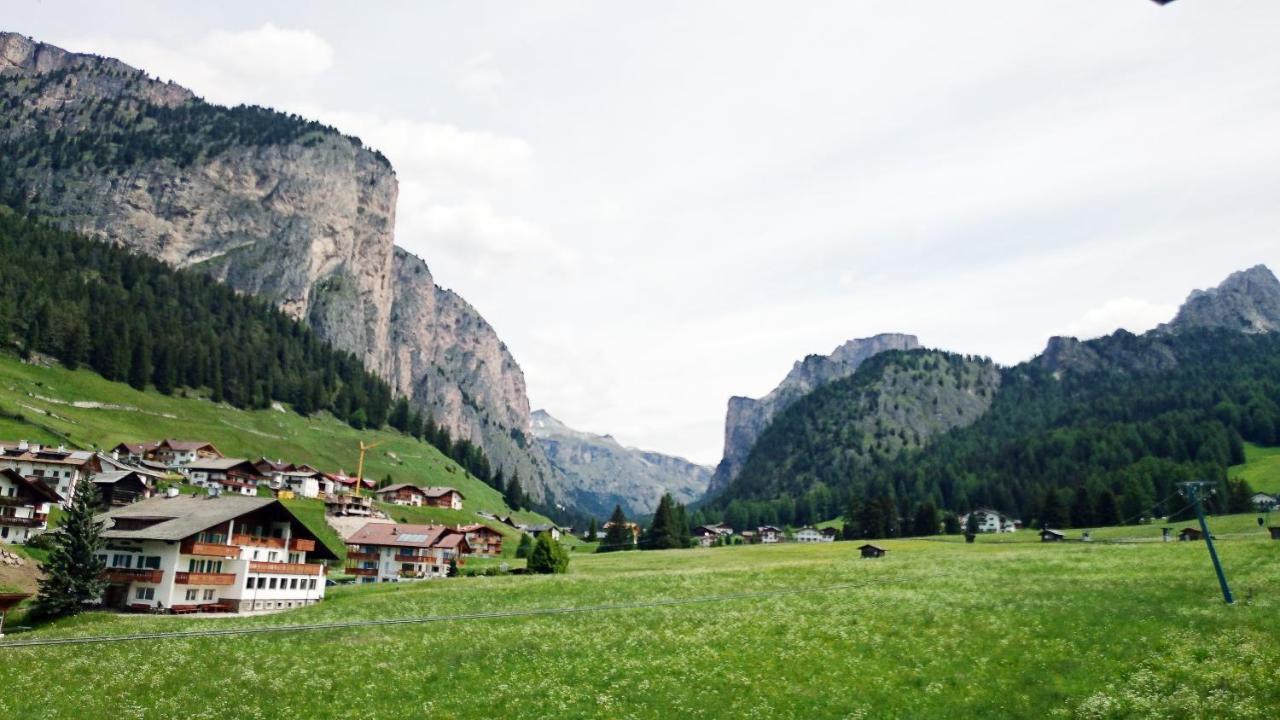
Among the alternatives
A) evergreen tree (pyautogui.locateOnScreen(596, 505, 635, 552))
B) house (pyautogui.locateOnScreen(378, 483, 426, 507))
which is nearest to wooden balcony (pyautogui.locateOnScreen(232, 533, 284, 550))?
house (pyautogui.locateOnScreen(378, 483, 426, 507))

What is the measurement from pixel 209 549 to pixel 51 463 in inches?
2122

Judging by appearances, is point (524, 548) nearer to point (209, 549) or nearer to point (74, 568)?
point (209, 549)

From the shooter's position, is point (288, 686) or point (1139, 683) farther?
point (288, 686)

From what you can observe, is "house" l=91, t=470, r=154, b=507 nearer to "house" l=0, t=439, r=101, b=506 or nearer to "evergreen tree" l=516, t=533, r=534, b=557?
"house" l=0, t=439, r=101, b=506

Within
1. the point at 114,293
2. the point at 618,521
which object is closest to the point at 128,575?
the point at 618,521

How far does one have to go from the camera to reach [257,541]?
6650 centimetres

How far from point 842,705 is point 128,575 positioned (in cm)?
5626

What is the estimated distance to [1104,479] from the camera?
176125mm

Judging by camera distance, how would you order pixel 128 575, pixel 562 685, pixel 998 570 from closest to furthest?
pixel 562 685
pixel 128 575
pixel 998 570

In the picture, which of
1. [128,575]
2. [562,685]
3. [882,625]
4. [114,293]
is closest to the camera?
[562,685]

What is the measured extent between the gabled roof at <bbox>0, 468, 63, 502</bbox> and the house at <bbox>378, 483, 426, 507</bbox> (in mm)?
79126

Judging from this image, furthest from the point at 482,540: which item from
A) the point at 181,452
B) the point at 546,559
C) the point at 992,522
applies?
the point at 992,522

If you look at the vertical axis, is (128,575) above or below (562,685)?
above

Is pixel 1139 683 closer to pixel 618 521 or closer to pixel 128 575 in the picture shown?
pixel 128 575
